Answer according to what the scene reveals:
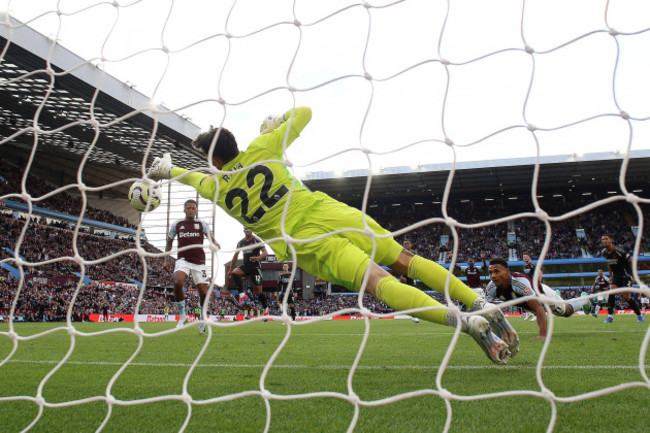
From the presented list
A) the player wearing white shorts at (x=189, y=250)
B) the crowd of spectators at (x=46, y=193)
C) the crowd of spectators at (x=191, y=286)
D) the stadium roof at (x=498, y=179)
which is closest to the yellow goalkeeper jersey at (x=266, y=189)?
the player wearing white shorts at (x=189, y=250)

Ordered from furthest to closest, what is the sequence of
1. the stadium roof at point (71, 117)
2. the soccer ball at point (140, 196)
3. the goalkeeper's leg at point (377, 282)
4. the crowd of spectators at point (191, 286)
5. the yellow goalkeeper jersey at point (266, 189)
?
the crowd of spectators at point (191, 286)
the stadium roof at point (71, 117)
the soccer ball at point (140, 196)
the yellow goalkeeper jersey at point (266, 189)
the goalkeeper's leg at point (377, 282)

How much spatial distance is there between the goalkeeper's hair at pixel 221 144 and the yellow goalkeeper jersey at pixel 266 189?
0.05 meters

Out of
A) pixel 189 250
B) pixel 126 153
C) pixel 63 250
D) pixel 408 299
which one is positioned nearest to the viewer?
pixel 408 299

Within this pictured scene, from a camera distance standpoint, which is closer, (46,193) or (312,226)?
(312,226)

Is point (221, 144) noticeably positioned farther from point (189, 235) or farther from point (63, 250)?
point (63, 250)

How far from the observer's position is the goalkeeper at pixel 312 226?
2.67 meters

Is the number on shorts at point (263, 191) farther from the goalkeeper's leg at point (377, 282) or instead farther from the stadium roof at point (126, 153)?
the stadium roof at point (126, 153)

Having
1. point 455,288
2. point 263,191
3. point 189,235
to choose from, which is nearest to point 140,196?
point 263,191

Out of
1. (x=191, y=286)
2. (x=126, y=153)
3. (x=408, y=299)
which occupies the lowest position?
(x=191, y=286)

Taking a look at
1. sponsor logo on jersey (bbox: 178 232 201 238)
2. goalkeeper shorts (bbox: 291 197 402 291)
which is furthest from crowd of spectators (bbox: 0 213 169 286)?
goalkeeper shorts (bbox: 291 197 402 291)

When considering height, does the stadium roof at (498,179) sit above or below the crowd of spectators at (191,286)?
above

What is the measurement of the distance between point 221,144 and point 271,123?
35cm

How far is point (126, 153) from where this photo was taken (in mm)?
28578

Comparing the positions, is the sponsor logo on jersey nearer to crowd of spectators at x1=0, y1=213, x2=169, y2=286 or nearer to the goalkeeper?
the goalkeeper
